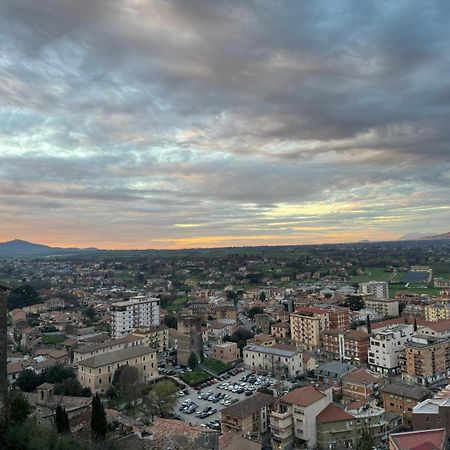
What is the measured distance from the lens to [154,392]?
25.9 m

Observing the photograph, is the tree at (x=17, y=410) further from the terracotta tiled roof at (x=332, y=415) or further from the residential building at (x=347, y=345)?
the residential building at (x=347, y=345)

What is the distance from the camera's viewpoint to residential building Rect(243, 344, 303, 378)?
99.0 feet

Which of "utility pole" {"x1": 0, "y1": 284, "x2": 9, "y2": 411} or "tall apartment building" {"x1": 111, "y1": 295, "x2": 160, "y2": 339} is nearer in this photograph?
"utility pole" {"x1": 0, "y1": 284, "x2": 9, "y2": 411}

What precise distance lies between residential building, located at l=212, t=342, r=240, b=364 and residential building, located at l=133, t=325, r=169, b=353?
14.9ft

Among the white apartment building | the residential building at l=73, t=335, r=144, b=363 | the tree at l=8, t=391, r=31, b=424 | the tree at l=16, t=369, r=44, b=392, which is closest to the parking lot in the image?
the residential building at l=73, t=335, r=144, b=363

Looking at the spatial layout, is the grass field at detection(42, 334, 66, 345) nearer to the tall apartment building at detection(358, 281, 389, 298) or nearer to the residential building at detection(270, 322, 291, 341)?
the residential building at detection(270, 322, 291, 341)

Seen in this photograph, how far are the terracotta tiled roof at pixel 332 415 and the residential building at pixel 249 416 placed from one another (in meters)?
2.24

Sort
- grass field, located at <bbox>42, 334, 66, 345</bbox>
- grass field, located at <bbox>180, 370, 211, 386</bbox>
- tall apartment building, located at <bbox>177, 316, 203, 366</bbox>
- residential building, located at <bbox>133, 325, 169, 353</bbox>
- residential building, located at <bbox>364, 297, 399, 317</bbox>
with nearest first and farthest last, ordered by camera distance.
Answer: grass field, located at <bbox>180, 370, 211, 386</bbox> → tall apartment building, located at <bbox>177, 316, 203, 366</bbox> → residential building, located at <bbox>133, 325, 169, 353</bbox> → grass field, located at <bbox>42, 334, 66, 345</bbox> → residential building, located at <bbox>364, 297, 399, 317</bbox>

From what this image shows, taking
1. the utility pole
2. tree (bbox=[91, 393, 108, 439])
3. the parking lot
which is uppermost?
the utility pole

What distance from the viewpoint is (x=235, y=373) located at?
1231 inches

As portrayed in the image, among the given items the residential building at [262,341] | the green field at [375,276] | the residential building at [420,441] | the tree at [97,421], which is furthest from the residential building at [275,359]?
the green field at [375,276]

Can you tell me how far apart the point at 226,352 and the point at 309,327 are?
787 centimetres

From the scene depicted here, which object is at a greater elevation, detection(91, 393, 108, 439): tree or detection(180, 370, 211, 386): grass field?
detection(91, 393, 108, 439): tree

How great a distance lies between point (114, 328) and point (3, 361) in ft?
98.1
